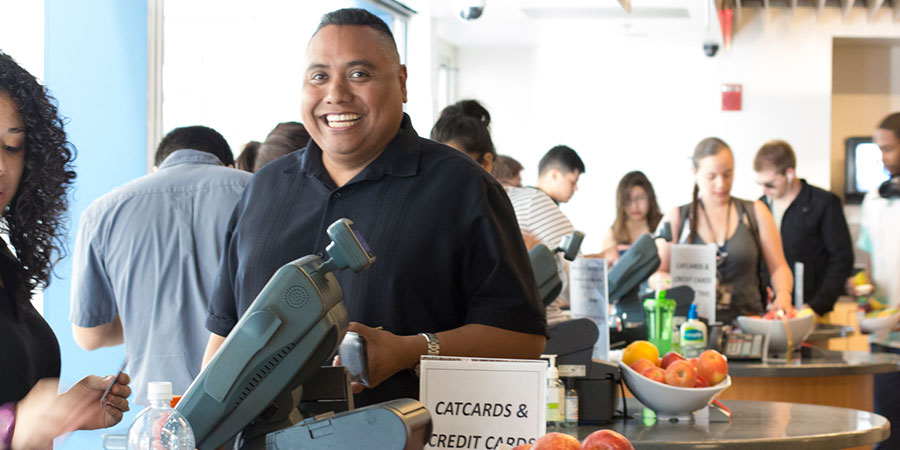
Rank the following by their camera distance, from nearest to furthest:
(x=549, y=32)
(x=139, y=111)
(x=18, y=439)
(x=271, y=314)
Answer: (x=271, y=314) → (x=18, y=439) → (x=139, y=111) → (x=549, y=32)

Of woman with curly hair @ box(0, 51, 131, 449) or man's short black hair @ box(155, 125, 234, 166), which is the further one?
man's short black hair @ box(155, 125, 234, 166)

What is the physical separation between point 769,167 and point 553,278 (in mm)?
4064

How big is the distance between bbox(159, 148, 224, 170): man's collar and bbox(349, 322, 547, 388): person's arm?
1.63 m

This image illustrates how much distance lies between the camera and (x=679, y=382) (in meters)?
2.64

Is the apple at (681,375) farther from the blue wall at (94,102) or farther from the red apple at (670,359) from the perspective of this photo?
the blue wall at (94,102)

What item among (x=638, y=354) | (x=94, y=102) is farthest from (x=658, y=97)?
(x=638, y=354)

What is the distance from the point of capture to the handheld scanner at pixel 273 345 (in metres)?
1.38

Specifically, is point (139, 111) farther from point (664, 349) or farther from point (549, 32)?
point (549, 32)

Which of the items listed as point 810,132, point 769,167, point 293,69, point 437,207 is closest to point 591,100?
point 810,132

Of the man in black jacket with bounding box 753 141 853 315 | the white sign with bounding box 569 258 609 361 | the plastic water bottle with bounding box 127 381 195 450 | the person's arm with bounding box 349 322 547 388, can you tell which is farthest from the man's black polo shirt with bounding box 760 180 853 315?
the plastic water bottle with bounding box 127 381 195 450

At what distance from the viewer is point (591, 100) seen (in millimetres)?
9797

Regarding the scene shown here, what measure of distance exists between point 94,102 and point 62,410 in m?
2.78

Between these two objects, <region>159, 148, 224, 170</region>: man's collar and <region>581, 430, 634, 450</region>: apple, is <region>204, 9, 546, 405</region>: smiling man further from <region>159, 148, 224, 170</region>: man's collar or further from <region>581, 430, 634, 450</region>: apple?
<region>159, 148, 224, 170</region>: man's collar

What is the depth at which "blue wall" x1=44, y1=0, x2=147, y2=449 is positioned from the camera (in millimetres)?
3830
